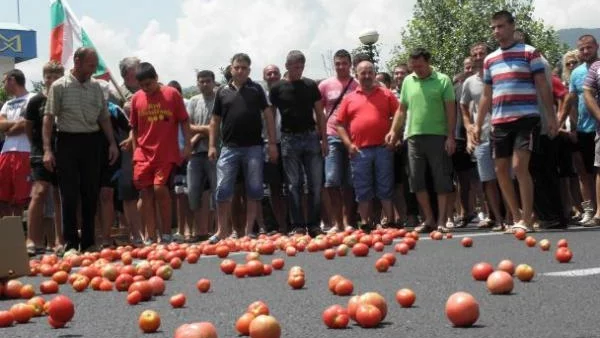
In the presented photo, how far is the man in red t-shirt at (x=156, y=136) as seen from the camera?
1186 cm

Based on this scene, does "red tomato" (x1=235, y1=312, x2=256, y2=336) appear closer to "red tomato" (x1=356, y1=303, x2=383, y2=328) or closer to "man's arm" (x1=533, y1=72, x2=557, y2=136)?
"red tomato" (x1=356, y1=303, x2=383, y2=328)

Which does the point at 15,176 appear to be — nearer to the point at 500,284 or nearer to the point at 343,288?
the point at 343,288

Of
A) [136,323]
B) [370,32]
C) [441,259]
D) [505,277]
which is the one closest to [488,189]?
[441,259]

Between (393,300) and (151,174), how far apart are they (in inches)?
239

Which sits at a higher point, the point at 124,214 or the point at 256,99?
the point at 256,99

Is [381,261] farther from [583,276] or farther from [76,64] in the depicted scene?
[76,64]

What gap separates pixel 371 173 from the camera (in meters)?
12.9

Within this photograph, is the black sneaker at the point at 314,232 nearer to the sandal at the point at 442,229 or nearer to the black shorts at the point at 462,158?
the sandal at the point at 442,229

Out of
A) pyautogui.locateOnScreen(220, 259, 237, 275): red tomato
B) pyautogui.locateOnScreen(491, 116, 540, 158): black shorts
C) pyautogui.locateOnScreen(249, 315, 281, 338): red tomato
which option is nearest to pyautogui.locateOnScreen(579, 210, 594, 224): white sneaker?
pyautogui.locateOnScreen(491, 116, 540, 158): black shorts

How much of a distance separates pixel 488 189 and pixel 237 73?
307 centimetres

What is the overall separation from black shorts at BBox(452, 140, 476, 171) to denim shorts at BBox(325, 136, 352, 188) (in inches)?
54.2

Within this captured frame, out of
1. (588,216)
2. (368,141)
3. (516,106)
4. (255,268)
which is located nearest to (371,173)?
(368,141)

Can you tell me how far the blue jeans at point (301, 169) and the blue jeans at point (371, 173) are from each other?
430mm

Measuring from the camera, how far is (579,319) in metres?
5.23
